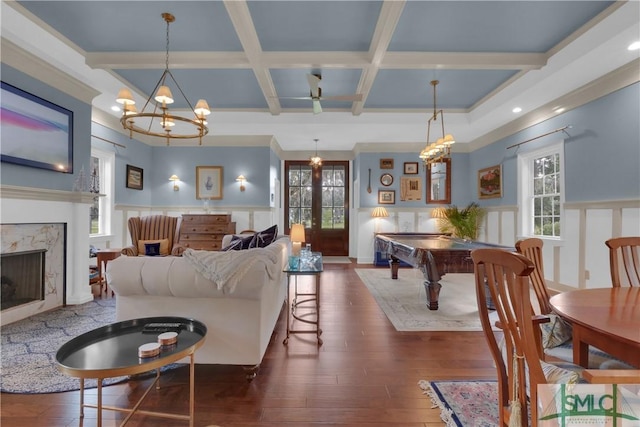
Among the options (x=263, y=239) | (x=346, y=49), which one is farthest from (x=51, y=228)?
(x=346, y=49)

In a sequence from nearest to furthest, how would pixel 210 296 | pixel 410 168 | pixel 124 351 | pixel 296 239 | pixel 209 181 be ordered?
pixel 124 351, pixel 210 296, pixel 296 239, pixel 209 181, pixel 410 168

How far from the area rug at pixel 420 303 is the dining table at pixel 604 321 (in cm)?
166

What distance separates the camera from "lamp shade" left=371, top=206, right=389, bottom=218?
6.95 m

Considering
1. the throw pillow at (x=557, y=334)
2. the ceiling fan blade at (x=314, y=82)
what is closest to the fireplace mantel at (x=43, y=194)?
the ceiling fan blade at (x=314, y=82)

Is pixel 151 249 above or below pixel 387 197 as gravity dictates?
below

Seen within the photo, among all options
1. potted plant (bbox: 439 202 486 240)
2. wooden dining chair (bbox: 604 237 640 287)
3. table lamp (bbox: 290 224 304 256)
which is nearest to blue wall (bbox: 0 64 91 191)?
table lamp (bbox: 290 224 304 256)

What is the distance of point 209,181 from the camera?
6.75 meters

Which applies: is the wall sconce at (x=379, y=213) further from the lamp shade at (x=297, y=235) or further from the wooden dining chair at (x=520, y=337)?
the wooden dining chair at (x=520, y=337)

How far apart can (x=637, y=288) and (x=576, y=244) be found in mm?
2881

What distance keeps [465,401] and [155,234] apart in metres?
4.89

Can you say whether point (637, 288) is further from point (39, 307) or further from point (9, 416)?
point (39, 307)

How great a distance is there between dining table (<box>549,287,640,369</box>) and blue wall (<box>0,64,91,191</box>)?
4.77 m

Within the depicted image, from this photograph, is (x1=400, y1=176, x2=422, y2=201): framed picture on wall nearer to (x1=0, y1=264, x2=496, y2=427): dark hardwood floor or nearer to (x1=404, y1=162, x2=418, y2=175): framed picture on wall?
(x1=404, y1=162, x2=418, y2=175): framed picture on wall

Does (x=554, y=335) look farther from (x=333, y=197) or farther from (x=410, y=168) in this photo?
(x=333, y=197)
